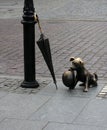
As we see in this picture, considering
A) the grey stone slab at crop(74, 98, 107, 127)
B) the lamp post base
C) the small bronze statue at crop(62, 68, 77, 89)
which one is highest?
the small bronze statue at crop(62, 68, 77, 89)

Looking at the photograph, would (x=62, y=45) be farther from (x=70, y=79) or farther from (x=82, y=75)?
(x=70, y=79)

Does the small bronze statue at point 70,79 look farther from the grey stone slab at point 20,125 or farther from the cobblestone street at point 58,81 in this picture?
the grey stone slab at point 20,125

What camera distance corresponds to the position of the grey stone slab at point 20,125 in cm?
534

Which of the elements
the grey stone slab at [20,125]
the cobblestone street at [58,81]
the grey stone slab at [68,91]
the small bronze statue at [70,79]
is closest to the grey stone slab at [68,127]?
the cobblestone street at [58,81]

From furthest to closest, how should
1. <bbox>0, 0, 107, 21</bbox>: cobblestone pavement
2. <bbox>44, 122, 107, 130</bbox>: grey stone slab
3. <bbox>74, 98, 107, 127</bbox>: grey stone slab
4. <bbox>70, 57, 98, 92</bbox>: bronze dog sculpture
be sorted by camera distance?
<bbox>0, 0, 107, 21</bbox>: cobblestone pavement < <bbox>70, 57, 98, 92</bbox>: bronze dog sculpture < <bbox>74, 98, 107, 127</bbox>: grey stone slab < <bbox>44, 122, 107, 130</bbox>: grey stone slab

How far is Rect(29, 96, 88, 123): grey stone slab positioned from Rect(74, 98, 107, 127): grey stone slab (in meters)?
0.09

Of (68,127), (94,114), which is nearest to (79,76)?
(94,114)

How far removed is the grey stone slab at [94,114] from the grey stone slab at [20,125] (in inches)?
18.6

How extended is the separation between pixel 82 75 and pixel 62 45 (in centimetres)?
407

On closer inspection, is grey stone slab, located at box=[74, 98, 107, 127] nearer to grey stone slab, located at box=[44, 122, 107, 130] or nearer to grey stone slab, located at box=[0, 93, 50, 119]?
grey stone slab, located at box=[44, 122, 107, 130]

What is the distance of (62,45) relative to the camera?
11.0 m

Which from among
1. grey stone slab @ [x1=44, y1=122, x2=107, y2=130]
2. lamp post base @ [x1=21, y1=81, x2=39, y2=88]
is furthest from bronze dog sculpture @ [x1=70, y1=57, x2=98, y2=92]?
grey stone slab @ [x1=44, y1=122, x2=107, y2=130]

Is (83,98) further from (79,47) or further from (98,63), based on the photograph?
(79,47)

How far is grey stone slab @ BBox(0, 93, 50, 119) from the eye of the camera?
586 centimetres
